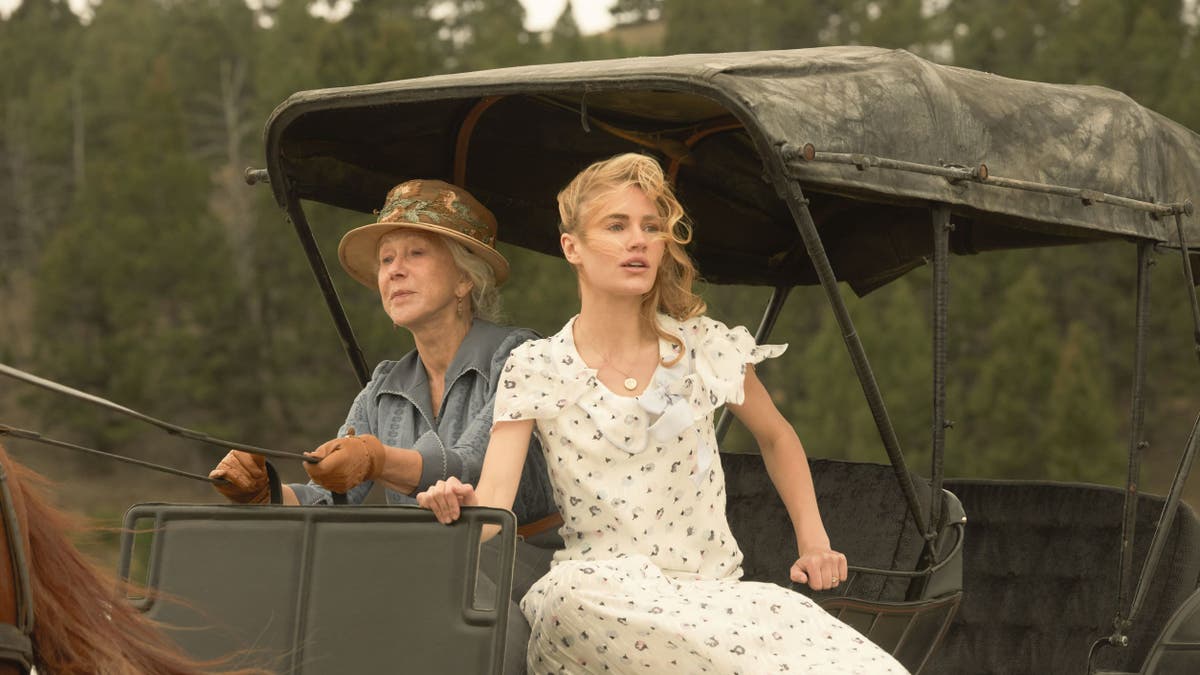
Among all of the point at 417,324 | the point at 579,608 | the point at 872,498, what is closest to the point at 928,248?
the point at 872,498

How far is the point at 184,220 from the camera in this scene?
31.7 m

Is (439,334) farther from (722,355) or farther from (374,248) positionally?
(722,355)

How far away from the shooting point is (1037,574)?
5.28 metres

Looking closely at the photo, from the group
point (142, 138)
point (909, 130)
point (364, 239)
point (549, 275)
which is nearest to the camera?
point (909, 130)

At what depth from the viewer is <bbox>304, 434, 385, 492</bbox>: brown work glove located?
3.21 metres

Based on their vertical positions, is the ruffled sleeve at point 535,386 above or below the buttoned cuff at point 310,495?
above

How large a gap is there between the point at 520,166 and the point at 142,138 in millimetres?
29528

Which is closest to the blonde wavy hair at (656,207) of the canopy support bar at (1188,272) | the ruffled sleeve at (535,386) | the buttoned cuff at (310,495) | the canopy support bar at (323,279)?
the ruffled sleeve at (535,386)

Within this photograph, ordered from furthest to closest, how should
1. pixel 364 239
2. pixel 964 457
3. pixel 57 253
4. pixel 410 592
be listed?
pixel 57 253 < pixel 964 457 < pixel 364 239 < pixel 410 592

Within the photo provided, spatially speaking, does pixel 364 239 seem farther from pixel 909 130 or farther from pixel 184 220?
pixel 184 220

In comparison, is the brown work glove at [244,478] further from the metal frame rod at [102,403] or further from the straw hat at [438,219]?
the straw hat at [438,219]

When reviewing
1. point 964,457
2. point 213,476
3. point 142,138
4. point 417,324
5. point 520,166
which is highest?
point 142,138

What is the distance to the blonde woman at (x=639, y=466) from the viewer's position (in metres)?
3.19

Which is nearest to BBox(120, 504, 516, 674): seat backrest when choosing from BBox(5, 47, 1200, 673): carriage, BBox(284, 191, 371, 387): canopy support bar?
BBox(5, 47, 1200, 673): carriage
